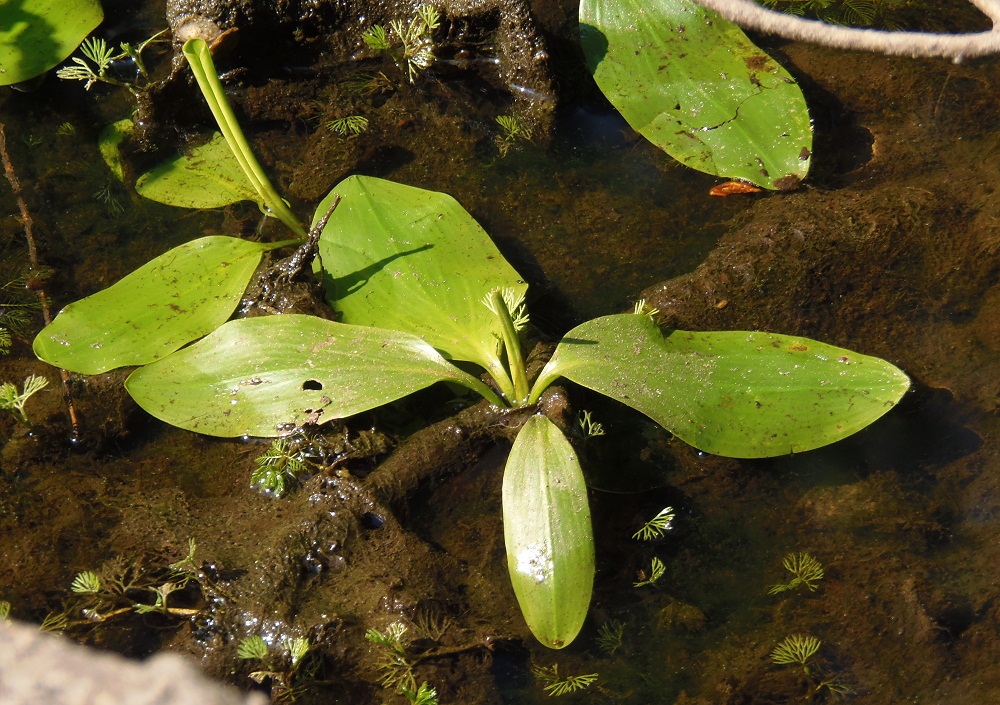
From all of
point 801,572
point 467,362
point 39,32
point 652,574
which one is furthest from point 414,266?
point 39,32

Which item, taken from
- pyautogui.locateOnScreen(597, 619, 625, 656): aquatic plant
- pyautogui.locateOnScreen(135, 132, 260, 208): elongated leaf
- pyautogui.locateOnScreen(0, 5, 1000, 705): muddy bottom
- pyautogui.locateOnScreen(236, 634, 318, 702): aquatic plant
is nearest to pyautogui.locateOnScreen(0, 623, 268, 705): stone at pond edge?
pyautogui.locateOnScreen(236, 634, 318, 702): aquatic plant

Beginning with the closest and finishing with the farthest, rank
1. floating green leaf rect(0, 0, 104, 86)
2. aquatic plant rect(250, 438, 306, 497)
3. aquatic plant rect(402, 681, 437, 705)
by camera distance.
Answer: aquatic plant rect(402, 681, 437, 705)
aquatic plant rect(250, 438, 306, 497)
floating green leaf rect(0, 0, 104, 86)

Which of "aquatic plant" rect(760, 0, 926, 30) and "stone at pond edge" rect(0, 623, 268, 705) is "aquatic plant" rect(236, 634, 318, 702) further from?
"aquatic plant" rect(760, 0, 926, 30)

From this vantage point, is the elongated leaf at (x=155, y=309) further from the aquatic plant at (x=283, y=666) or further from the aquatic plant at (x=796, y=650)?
the aquatic plant at (x=796, y=650)

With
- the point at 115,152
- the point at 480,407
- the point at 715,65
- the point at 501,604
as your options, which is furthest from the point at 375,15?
the point at 501,604

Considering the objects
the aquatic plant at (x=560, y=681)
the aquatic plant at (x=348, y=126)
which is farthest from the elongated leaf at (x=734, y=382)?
the aquatic plant at (x=348, y=126)

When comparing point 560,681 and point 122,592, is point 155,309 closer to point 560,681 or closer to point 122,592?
point 122,592
